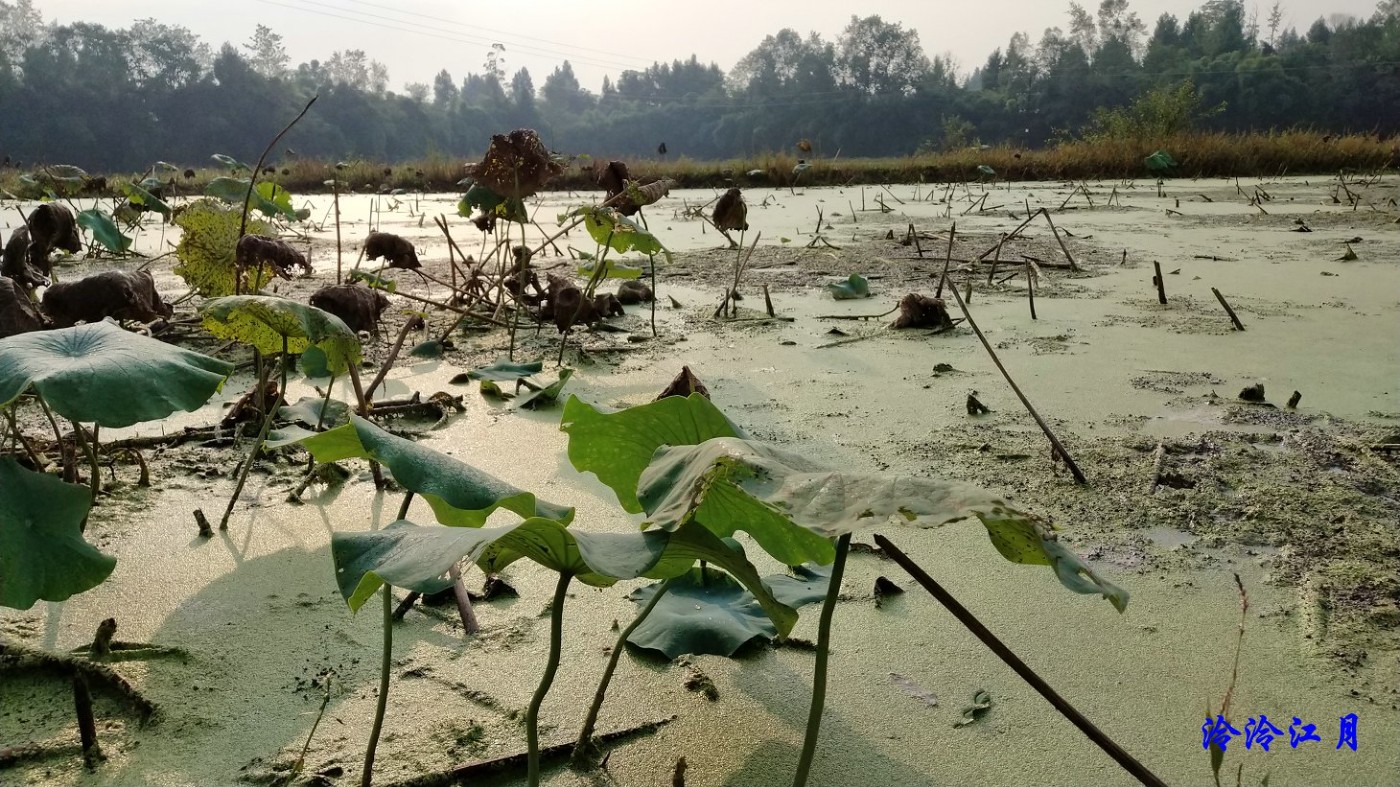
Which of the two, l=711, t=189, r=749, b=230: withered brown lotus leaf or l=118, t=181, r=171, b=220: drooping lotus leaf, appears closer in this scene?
l=711, t=189, r=749, b=230: withered brown lotus leaf

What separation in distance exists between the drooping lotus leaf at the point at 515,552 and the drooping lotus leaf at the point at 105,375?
23 cm

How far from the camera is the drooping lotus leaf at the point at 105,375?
0.61 m

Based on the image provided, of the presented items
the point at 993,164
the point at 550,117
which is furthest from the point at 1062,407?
the point at 550,117

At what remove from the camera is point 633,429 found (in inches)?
26.5

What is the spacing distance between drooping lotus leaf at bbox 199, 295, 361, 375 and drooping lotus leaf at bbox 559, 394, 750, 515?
0.40m

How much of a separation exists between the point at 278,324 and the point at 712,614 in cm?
59

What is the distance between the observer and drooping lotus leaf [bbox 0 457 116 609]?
619mm

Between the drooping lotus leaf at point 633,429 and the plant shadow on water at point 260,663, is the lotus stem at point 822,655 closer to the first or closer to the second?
the drooping lotus leaf at point 633,429

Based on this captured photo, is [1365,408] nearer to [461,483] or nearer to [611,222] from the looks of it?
[611,222]

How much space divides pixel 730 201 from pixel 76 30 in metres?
43.1

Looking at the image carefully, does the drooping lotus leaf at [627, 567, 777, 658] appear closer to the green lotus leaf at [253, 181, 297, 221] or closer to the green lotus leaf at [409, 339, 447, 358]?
the green lotus leaf at [409, 339, 447, 358]

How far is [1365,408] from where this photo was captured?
4.61ft

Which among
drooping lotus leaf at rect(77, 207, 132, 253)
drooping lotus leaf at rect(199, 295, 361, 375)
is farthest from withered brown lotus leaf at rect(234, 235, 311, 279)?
drooping lotus leaf at rect(77, 207, 132, 253)

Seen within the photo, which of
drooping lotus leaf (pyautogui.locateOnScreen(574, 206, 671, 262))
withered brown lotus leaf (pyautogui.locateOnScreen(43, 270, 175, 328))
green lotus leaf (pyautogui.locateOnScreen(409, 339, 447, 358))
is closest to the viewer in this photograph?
withered brown lotus leaf (pyautogui.locateOnScreen(43, 270, 175, 328))
